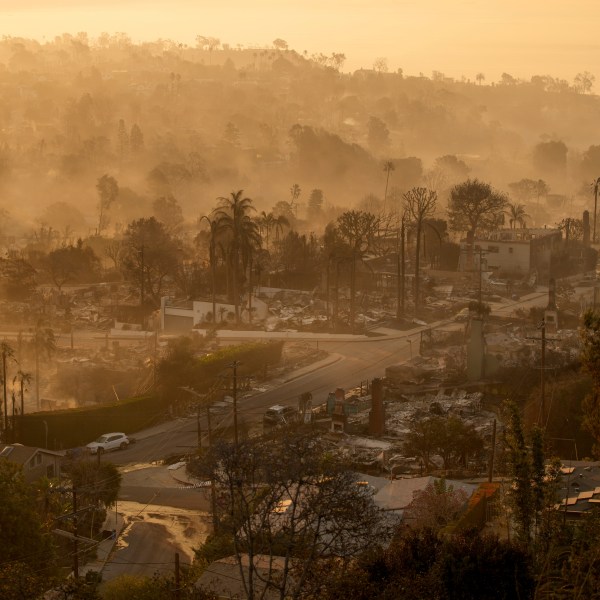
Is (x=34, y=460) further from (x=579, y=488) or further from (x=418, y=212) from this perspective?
(x=418, y=212)

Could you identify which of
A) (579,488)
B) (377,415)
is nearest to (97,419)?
(377,415)

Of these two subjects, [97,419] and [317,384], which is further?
[317,384]

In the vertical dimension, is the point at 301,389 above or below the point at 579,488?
below

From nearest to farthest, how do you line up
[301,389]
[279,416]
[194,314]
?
[279,416] < [301,389] < [194,314]

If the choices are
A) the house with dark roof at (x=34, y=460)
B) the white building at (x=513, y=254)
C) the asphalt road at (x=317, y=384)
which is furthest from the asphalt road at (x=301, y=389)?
the white building at (x=513, y=254)

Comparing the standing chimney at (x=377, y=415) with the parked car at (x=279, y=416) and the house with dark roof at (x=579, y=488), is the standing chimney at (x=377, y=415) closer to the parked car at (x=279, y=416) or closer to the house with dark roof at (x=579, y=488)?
the parked car at (x=279, y=416)

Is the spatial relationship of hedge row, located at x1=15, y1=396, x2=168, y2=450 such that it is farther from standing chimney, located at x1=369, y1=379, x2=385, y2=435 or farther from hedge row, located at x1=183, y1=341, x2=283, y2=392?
standing chimney, located at x1=369, y1=379, x2=385, y2=435

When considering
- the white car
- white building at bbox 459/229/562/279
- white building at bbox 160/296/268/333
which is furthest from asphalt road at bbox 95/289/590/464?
white building at bbox 459/229/562/279
